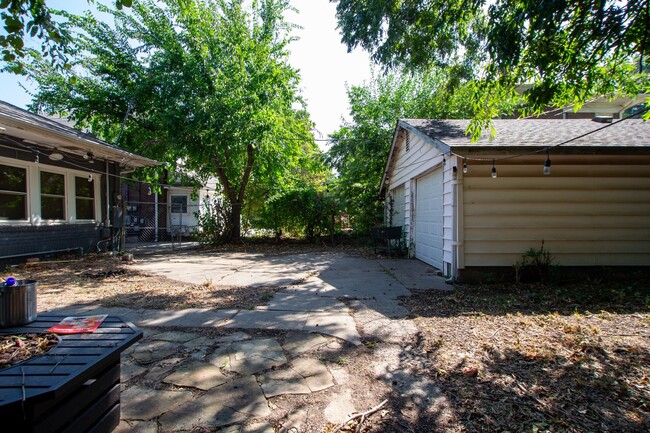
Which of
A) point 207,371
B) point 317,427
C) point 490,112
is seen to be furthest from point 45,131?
point 490,112

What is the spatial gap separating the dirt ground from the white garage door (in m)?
1.90

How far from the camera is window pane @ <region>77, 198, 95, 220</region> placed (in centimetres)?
955

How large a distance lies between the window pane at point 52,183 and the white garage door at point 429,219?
965cm

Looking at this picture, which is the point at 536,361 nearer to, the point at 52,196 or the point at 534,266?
the point at 534,266

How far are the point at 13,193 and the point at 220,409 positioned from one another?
867cm

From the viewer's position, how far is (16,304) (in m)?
2.07

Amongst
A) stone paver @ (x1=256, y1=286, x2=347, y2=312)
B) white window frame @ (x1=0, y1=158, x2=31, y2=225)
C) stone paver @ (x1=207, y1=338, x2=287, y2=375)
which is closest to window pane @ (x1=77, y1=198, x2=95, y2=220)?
white window frame @ (x1=0, y1=158, x2=31, y2=225)

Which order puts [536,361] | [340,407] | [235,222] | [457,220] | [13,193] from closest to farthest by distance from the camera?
[340,407] < [536,361] < [457,220] < [13,193] < [235,222]

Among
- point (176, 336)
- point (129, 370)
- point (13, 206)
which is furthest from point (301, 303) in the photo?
point (13, 206)

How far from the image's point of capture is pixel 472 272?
6273 millimetres

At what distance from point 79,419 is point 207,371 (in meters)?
1.23

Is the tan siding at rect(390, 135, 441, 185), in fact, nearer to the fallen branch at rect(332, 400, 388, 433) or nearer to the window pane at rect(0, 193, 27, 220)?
the fallen branch at rect(332, 400, 388, 433)

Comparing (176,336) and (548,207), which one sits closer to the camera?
(176,336)

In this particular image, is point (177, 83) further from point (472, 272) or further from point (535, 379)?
point (535, 379)
